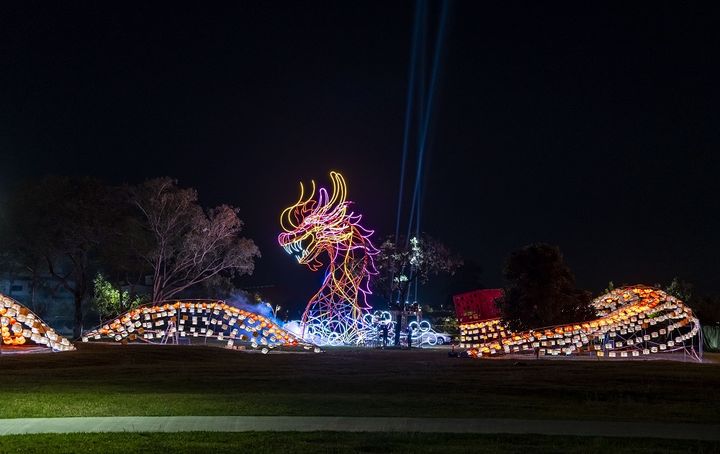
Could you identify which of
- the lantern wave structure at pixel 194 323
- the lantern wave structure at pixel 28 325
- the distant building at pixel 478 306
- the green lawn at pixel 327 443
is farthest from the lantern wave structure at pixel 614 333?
the green lawn at pixel 327 443

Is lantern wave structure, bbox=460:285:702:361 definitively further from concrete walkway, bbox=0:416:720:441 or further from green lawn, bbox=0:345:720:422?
concrete walkway, bbox=0:416:720:441

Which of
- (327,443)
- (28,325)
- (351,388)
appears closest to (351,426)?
(327,443)

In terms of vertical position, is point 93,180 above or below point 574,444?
above

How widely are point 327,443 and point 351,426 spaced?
1.56 metres

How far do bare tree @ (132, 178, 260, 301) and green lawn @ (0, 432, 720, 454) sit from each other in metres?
36.8

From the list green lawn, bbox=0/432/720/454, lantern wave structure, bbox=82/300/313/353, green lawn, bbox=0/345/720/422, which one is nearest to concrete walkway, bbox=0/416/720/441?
green lawn, bbox=0/432/720/454

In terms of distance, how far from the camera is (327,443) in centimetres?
1102

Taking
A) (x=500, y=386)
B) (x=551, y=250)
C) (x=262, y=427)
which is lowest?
(x=262, y=427)

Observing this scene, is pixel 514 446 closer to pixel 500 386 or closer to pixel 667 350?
pixel 500 386

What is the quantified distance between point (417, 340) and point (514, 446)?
40216 millimetres

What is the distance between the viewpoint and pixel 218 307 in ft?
131

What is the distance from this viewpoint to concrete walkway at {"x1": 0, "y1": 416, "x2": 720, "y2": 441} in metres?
12.1

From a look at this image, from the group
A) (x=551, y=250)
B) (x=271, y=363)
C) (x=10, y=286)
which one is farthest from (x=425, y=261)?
(x=10, y=286)

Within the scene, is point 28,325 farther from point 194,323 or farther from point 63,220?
point 63,220
